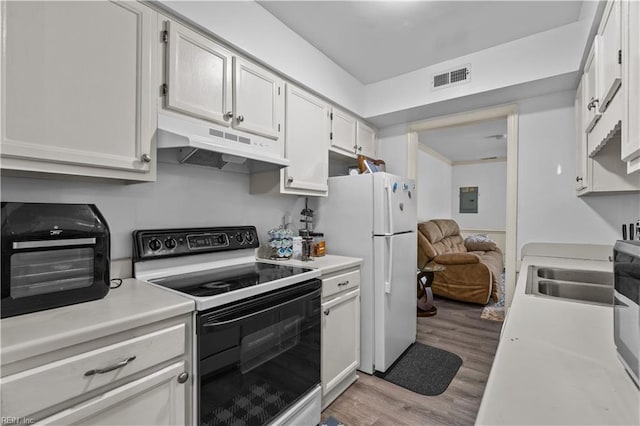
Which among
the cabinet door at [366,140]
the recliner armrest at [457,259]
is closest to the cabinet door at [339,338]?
the cabinet door at [366,140]

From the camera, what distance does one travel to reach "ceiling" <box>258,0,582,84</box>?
1950 millimetres

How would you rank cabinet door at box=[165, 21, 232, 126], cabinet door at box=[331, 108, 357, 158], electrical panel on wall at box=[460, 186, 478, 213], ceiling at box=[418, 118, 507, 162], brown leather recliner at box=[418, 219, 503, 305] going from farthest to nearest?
electrical panel on wall at box=[460, 186, 478, 213] < ceiling at box=[418, 118, 507, 162] < brown leather recliner at box=[418, 219, 503, 305] < cabinet door at box=[331, 108, 357, 158] < cabinet door at box=[165, 21, 232, 126]

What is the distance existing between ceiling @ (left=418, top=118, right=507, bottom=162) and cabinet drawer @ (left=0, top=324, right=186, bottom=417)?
12.9 ft

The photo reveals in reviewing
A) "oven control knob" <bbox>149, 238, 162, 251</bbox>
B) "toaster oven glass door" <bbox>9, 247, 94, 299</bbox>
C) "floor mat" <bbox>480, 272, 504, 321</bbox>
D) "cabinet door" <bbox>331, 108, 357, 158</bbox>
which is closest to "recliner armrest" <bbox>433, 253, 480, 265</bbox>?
"floor mat" <bbox>480, 272, 504, 321</bbox>

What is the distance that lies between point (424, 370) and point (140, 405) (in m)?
2.02

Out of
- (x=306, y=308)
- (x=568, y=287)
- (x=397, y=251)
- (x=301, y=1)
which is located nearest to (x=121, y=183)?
(x=306, y=308)

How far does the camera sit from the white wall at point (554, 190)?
7.77 feet

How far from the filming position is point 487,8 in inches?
77.7

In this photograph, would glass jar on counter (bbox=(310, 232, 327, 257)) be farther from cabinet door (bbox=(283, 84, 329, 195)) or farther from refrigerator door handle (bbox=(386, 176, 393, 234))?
refrigerator door handle (bbox=(386, 176, 393, 234))

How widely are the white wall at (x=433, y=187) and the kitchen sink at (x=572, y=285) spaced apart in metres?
3.50

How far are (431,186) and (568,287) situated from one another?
4.77 m

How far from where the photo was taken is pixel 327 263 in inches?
80.7

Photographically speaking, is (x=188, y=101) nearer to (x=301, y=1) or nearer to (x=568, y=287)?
(x=301, y=1)

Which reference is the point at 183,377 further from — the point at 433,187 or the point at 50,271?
the point at 433,187
